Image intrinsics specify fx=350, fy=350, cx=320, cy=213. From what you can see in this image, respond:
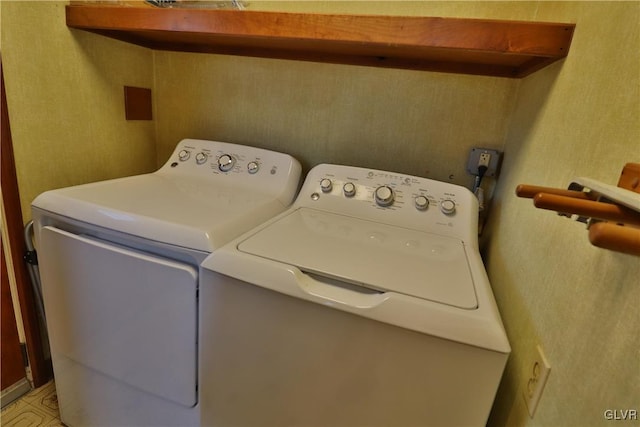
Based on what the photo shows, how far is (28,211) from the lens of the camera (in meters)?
1.14

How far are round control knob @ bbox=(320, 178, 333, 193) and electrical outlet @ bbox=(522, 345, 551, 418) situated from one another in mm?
715

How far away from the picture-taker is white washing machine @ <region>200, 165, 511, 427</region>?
64 cm

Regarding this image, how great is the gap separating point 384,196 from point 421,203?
11 cm

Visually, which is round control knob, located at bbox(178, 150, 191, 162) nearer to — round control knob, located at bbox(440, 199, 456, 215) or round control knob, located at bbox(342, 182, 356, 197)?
round control knob, located at bbox(342, 182, 356, 197)

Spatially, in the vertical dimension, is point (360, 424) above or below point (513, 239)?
below

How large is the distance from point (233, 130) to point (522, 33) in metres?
1.07

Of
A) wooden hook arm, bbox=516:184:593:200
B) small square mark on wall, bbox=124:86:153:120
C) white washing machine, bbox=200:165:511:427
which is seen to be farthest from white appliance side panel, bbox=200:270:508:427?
small square mark on wall, bbox=124:86:153:120

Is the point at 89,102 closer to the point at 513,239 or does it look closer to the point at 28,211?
the point at 28,211

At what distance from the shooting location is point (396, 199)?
3.61 ft

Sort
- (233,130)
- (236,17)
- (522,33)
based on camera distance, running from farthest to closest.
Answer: (233,130)
(236,17)
(522,33)

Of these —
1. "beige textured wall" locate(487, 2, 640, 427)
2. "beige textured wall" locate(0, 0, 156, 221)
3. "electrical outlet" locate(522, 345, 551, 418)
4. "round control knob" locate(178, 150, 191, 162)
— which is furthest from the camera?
"round control knob" locate(178, 150, 191, 162)

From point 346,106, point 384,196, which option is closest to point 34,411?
point 384,196

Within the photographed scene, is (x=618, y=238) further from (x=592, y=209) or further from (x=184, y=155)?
(x=184, y=155)

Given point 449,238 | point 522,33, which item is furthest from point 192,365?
point 522,33
